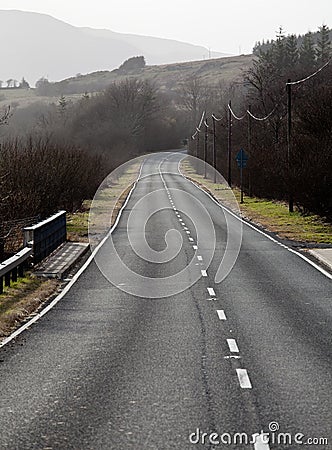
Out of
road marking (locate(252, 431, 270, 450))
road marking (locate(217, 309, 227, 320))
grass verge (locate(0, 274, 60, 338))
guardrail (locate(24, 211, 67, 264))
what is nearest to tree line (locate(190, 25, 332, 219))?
guardrail (locate(24, 211, 67, 264))

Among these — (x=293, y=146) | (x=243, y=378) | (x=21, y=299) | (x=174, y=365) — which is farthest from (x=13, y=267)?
(x=293, y=146)

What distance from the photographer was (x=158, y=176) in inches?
3750

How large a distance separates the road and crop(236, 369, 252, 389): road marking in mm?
38

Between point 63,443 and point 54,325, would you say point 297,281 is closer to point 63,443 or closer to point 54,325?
point 54,325

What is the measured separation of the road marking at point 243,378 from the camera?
10.4 metres

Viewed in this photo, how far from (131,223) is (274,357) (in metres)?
29.5

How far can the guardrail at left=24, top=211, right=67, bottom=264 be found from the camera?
77.6ft

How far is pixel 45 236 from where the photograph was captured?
25781 mm

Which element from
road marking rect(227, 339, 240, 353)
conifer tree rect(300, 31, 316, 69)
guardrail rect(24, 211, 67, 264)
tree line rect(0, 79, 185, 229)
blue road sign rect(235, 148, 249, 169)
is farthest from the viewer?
conifer tree rect(300, 31, 316, 69)

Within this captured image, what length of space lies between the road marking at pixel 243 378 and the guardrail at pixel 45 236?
13.1 m

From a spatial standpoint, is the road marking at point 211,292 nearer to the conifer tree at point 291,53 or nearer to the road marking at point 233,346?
the road marking at point 233,346

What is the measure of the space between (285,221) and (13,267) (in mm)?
22537

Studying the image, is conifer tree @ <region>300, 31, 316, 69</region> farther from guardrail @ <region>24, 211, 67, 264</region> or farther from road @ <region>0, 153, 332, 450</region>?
road @ <region>0, 153, 332, 450</region>

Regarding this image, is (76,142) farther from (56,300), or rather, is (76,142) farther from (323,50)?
(56,300)
